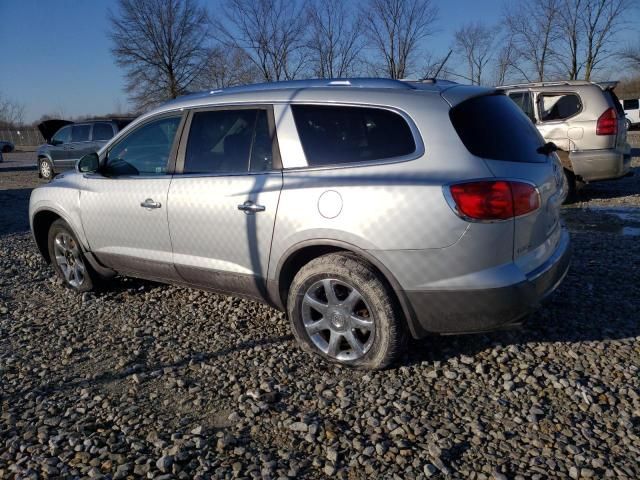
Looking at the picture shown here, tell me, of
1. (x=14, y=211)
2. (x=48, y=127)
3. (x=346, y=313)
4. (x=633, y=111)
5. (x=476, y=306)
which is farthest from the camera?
(x=633, y=111)

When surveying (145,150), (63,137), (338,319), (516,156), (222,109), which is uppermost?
(63,137)

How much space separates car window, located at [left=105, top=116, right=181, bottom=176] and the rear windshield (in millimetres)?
2167

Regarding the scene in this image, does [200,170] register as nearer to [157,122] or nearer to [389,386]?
[157,122]

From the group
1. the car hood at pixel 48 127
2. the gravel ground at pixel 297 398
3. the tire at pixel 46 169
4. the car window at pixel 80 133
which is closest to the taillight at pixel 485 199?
the gravel ground at pixel 297 398

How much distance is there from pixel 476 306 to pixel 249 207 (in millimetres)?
1510

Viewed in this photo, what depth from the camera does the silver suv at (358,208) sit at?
2.76 metres

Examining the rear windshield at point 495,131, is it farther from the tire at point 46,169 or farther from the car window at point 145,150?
the tire at point 46,169

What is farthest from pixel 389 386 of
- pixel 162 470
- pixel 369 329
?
pixel 162 470

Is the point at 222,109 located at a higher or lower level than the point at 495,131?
higher

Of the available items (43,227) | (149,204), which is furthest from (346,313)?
(43,227)

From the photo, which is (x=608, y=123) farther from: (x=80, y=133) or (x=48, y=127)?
(x=48, y=127)

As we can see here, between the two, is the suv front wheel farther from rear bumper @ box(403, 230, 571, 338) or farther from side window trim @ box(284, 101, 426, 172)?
rear bumper @ box(403, 230, 571, 338)

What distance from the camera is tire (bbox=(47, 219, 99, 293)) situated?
4785 mm

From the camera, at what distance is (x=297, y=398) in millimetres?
2959
